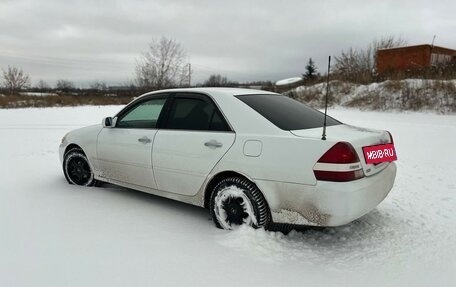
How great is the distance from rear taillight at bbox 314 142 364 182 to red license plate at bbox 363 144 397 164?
0.22 meters

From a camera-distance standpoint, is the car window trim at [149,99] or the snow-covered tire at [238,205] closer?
the snow-covered tire at [238,205]

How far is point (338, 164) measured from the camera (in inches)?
118

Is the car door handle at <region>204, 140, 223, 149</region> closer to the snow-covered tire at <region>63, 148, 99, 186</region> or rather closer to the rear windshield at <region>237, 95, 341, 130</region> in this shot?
the rear windshield at <region>237, 95, 341, 130</region>

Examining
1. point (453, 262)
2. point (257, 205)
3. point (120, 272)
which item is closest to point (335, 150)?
point (257, 205)

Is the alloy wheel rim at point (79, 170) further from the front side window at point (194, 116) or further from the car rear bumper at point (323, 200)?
the car rear bumper at point (323, 200)

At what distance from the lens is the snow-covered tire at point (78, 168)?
5086mm

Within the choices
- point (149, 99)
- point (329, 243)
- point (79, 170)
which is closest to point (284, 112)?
point (329, 243)

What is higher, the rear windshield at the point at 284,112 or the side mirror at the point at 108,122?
the rear windshield at the point at 284,112

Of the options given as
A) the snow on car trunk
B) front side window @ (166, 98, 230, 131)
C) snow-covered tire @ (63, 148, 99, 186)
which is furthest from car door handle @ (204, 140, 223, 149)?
snow-covered tire @ (63, 148, 99, 186)

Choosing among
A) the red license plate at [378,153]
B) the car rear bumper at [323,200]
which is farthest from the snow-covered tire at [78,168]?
the red license plate at [378,153]

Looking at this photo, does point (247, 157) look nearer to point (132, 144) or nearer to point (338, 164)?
point (338, 164)

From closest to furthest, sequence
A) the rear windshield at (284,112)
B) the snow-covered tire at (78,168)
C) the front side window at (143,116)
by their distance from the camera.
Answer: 1. the rear windshield at (284,112)
2. the front side window at (143,116)
3. the snow-covered tire at (78,168)

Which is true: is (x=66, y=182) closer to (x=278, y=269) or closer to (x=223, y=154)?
(x=223, y=154)

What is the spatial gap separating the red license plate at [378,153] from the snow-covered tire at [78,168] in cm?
357
